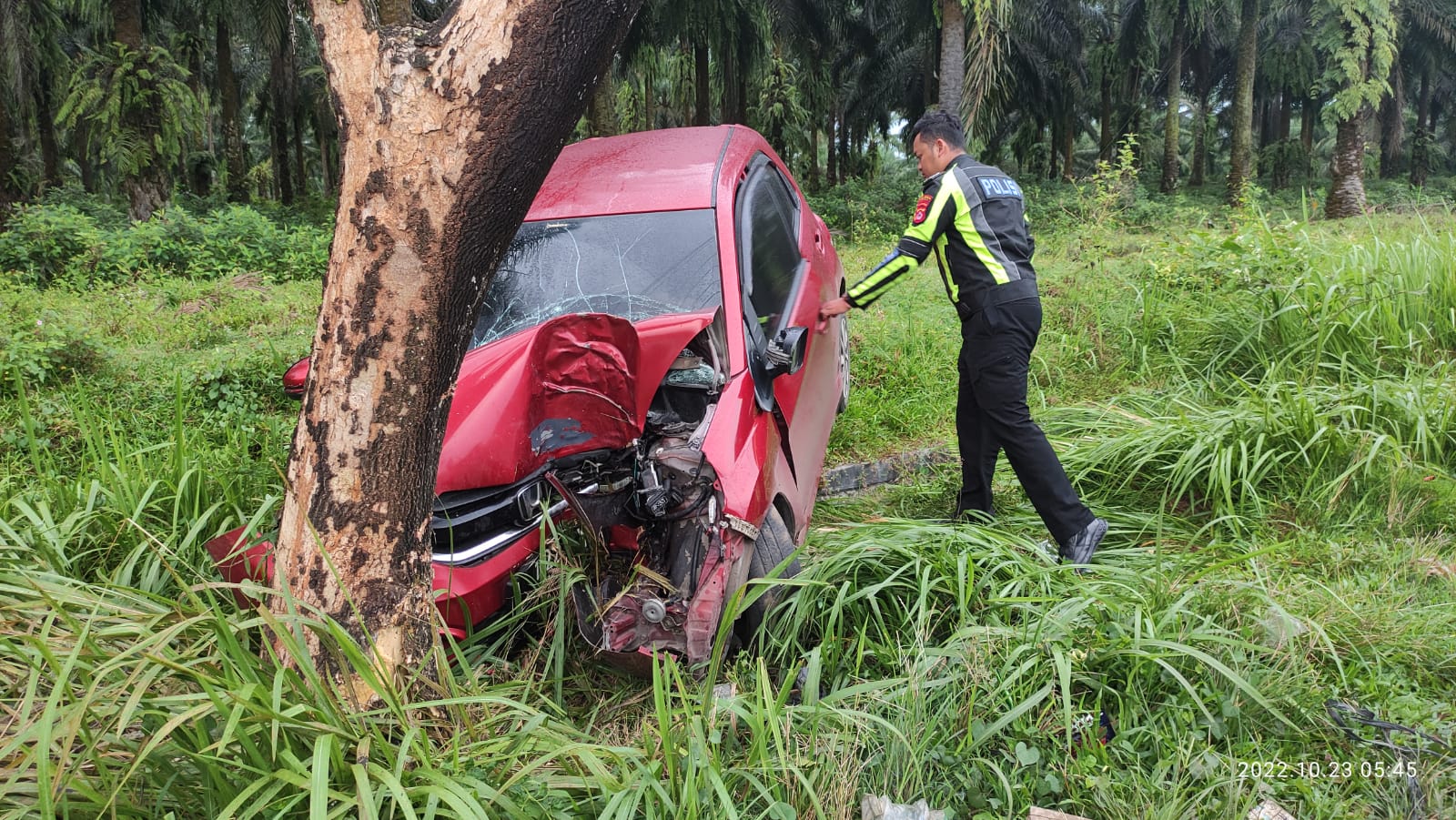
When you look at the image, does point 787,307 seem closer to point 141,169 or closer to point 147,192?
point 141,169

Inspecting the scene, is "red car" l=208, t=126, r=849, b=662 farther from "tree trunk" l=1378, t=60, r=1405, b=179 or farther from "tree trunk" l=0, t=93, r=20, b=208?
"tree trunk" l=1378, t=60, r=1405, b=179

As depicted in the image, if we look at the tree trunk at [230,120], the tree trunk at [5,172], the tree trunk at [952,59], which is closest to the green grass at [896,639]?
the tree trunk at [952,59]

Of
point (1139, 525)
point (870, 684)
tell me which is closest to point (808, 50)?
point (1139, 525)

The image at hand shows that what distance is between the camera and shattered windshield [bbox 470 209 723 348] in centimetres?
335

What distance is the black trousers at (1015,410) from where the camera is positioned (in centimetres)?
333

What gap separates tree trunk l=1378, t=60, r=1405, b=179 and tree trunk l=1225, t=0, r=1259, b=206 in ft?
38.2

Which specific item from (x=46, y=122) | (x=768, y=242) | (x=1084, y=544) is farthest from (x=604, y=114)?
(x=46, y=122)

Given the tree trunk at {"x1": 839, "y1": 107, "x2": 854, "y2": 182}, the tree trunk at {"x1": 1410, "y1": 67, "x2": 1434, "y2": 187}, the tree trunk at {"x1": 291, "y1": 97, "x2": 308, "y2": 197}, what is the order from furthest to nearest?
the tree trunk at {"x1": 839, "y1": 107, "x2": 854, "y2": 182} < the tree trunk at {"x1": 1410, "y1": 67, "x2": 1434, "y2": 187} < the tree trunk at {"x1": 291, "y1": 97, "x2": 308, "y2": 197}

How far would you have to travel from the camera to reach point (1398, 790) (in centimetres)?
205

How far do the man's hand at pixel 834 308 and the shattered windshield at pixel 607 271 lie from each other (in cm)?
64

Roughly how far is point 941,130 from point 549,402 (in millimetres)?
2027

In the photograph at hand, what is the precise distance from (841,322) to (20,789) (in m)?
4.20

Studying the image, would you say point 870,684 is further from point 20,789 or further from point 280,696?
point 20,789

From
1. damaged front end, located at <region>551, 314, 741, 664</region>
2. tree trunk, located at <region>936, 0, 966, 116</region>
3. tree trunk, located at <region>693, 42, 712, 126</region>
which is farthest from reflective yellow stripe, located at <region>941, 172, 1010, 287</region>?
tree trunk, located at <region>693, 42, 712, 126</region>
